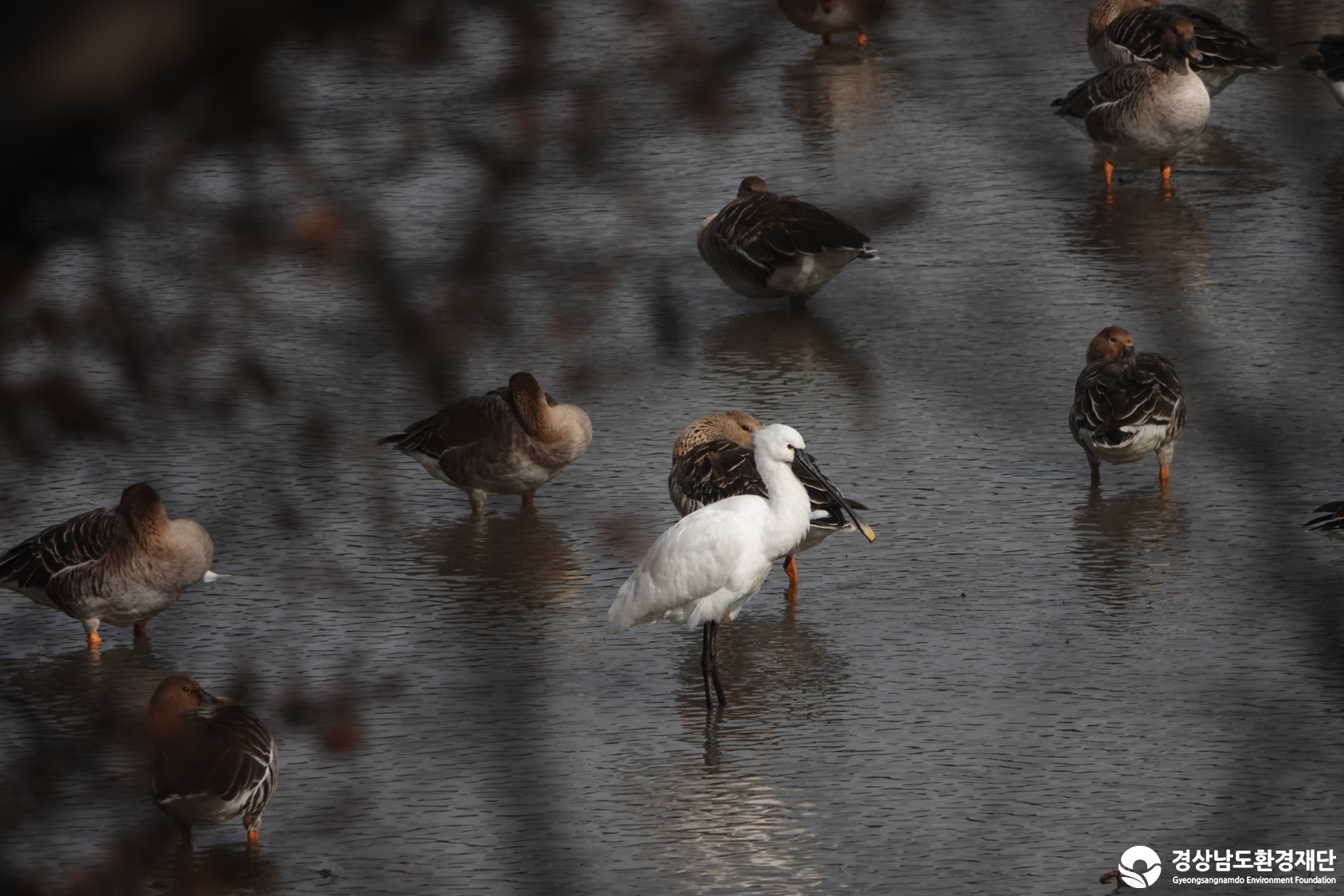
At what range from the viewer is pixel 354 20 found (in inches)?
87.3

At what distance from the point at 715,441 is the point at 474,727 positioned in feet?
8.00

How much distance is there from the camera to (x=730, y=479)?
354 inches

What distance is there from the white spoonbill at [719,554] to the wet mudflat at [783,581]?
341 mm

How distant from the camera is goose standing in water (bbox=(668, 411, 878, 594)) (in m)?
8.50

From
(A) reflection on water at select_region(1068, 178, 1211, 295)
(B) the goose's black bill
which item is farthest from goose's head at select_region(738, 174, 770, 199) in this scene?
(B) the goose's black bill

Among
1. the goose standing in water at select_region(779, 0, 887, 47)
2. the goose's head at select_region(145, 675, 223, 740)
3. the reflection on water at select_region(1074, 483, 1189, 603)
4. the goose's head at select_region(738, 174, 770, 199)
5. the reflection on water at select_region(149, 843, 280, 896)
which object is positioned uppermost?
the goose's head at select_region(145, 675, 223, 740)

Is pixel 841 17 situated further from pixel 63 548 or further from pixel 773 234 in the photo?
pixel 63 548

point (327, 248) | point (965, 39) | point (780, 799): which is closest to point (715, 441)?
point (780, 799)

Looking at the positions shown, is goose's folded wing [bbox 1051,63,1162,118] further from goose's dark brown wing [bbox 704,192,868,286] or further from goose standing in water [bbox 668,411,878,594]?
goose standing in water [bbox 668,411,878,594]

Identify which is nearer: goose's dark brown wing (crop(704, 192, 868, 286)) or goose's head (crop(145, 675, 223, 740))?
goose's head (crop(145, 675, 223, 740))

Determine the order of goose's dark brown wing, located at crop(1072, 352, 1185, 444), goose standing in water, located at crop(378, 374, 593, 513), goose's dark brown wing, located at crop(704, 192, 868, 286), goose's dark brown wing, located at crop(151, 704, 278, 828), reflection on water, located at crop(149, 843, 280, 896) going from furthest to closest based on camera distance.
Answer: goose's dark brown wing, located at crop(704, 192, 868, 286) < goose's dark brown wing, located at crop(1072, 352, 1185, 444) < goose standing in water, located at crop(378, 374, 593, 513) < reflection on water, located at crop(149, 843, 280, 896) < goose's dark brown wing, located at crop(151, 704, 278, 828)

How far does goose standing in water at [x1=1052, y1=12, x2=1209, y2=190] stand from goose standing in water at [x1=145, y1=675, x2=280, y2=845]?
9890 mm
